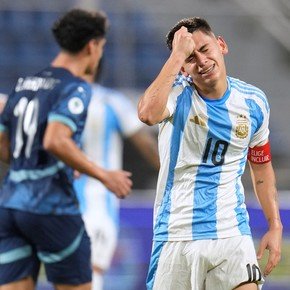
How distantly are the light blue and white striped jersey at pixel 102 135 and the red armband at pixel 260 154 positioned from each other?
2.32 metres

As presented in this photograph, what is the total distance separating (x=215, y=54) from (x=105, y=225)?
3280mm

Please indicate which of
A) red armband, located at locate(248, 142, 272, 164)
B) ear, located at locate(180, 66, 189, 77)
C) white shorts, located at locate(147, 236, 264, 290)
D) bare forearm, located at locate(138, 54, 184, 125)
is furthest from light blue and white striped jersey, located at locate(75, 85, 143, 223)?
bare forearm, located at locate(138, 54, 184, 125)

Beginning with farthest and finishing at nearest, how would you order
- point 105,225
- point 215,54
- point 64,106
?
point 105,225, point 64,106, point 215,54

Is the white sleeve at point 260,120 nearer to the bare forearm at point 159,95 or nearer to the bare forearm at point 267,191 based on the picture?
the bare forearm at point 267,191

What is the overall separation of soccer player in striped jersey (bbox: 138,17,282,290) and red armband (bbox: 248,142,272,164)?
0.47 feet

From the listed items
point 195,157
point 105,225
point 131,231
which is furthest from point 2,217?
A: point 131,231

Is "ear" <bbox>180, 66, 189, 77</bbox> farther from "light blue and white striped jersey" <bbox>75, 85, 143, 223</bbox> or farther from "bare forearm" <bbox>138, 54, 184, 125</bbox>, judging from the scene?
"light blue and white striped jersey" <bbox>75, 85, 143, 223</bbox>

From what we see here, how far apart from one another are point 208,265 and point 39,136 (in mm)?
1294

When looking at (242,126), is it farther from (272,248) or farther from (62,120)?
(62,120)

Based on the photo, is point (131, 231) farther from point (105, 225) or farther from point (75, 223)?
point (75, 223)

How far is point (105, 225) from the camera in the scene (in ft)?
23.5

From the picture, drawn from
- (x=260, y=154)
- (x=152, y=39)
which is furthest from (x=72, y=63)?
(x=152, y=39)

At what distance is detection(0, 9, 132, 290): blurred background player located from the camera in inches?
195

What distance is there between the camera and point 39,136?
196 inches
